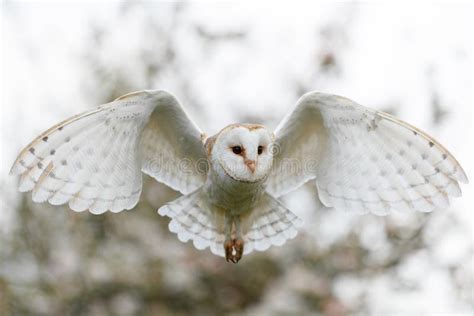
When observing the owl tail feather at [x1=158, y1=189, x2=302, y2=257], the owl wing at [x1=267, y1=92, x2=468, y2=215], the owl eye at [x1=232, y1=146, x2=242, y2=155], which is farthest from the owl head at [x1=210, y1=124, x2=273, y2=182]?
the owl tail feather at [x1=158, y1=189, x2=302, y2=257]

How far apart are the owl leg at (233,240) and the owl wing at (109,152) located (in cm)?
28

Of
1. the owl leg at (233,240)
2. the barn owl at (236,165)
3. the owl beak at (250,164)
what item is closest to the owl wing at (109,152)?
the barn owl at (236,165)

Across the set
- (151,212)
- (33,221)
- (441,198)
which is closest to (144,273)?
(151,212)

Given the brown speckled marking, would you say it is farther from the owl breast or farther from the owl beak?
the owl beak

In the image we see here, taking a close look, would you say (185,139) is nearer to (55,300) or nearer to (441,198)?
(441,198)

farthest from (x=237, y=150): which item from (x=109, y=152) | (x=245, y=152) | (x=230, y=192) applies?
(x=109, y=152)

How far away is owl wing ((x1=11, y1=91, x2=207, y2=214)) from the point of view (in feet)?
10.2

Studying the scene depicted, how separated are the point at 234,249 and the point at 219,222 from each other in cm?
16

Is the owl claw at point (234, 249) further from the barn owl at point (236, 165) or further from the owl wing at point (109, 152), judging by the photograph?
the owl wing at point (109, 152)

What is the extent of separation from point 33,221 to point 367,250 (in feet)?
8.70

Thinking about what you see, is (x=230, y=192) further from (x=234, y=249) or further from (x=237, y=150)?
(x=234, y=249)

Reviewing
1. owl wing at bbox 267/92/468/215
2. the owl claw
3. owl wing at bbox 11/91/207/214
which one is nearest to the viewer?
owl wing at bbox 11/91/207/214

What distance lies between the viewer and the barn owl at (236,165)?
125 inches

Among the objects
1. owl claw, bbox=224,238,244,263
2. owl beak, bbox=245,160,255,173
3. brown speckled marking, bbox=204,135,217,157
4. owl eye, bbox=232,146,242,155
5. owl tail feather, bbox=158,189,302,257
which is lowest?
owl claw, bbox=224,238,244,263
